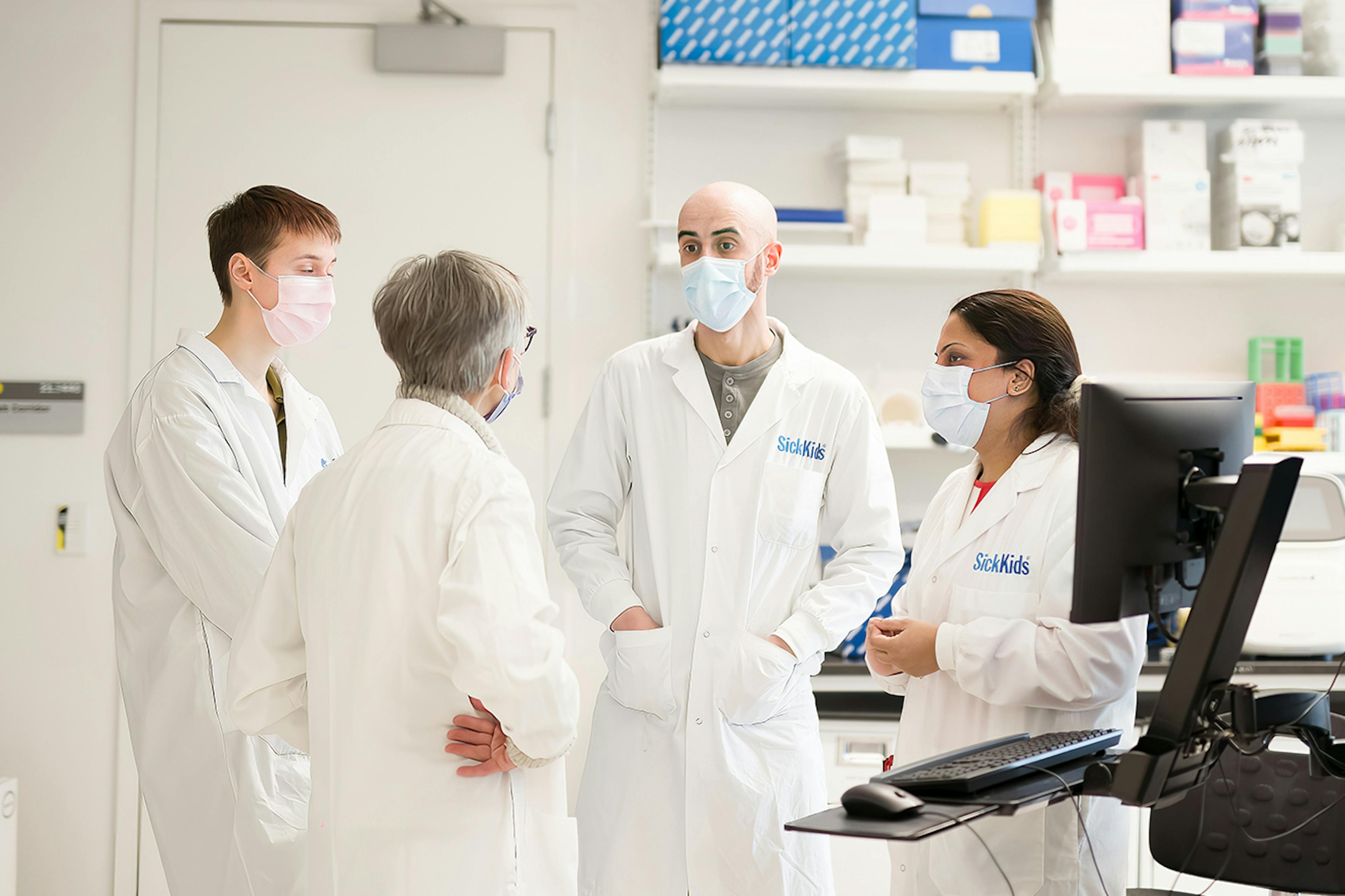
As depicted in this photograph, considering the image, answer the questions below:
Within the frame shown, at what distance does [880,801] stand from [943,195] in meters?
2.26

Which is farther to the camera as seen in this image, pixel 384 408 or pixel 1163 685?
pixel 384 408

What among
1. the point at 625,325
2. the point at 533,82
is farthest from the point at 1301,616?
the point at 533,82

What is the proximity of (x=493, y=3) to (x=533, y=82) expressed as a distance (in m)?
0.25

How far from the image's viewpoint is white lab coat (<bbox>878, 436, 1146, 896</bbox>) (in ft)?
4.58

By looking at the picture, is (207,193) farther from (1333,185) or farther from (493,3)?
(1333,185)

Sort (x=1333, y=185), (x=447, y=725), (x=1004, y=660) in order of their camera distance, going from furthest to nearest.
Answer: (x=1333, y=185) → (x=1004, y=660) → (x=447, y=725)

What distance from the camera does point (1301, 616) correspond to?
2.61m

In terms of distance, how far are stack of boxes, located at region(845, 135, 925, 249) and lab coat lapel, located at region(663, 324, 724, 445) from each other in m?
1.05

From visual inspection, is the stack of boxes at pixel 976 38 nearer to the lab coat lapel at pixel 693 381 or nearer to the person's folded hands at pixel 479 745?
the lab coat lapel at pixel 693 381

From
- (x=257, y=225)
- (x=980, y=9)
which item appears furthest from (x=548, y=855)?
(x=980, y=9)

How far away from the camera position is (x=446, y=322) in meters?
1.28

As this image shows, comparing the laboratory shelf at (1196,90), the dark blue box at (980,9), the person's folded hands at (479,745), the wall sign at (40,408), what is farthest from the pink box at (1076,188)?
the wall sign at (40,408)

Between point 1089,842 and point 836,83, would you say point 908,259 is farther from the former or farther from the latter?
point 1089,842

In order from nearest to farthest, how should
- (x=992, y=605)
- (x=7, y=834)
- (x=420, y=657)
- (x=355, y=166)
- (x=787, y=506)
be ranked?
1. (x=420, y=657)
2. (x=992, y=605)
3. (x=787, y=506)
4. (x=7, y=834)
5. (x=355, y=166)
